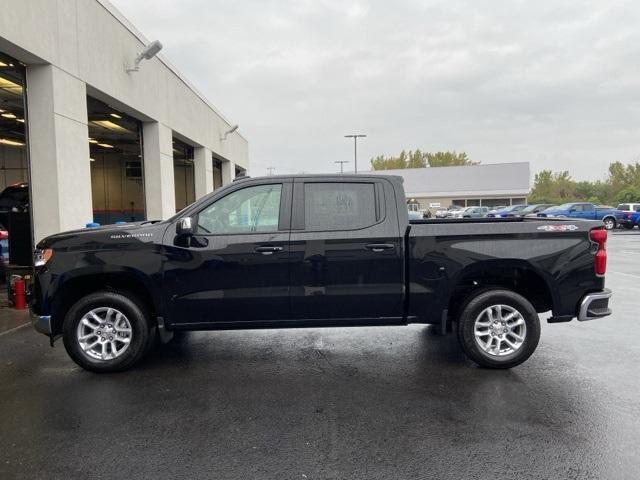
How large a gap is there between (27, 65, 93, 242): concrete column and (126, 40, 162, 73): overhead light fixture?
2.67 meters

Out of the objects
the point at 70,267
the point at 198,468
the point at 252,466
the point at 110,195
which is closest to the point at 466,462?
the point at 252,466

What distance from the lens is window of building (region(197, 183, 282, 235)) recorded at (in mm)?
5004

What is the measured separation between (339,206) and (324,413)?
2092 mm

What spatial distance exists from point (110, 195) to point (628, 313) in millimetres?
26146

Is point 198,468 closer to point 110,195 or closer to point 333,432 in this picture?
point 333,432

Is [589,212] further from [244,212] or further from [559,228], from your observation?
[244,212]

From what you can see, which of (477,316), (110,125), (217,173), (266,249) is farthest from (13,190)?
(217,173)

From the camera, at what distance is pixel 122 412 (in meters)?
4.07

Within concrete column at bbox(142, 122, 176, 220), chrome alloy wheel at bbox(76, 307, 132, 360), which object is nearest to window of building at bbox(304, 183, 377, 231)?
chrome alloy wheel at bbox(76, 307, 132, 360)

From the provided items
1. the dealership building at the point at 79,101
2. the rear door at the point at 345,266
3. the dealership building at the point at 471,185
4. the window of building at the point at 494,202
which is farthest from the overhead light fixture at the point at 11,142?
the window of building at the point at 494,202

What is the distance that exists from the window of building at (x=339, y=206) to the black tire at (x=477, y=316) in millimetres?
1363

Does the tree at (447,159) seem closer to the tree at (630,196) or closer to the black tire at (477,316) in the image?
the tree at (630,196)

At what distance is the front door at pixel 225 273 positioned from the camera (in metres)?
4.92

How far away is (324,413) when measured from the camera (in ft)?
13.1
